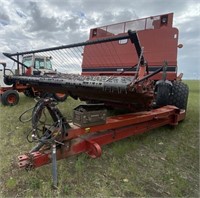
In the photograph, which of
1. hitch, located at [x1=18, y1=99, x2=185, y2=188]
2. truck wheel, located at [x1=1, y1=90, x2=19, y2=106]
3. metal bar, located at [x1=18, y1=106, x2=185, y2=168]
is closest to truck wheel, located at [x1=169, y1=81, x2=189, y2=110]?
metal bar, located at [x1=18, y1=106, x2=185, y2=168]

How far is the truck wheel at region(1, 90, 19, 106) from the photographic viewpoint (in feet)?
21.3

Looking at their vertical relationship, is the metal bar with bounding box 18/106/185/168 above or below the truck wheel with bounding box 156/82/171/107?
below

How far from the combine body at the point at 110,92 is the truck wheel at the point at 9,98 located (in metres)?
2.57

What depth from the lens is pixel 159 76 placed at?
4.31 meters

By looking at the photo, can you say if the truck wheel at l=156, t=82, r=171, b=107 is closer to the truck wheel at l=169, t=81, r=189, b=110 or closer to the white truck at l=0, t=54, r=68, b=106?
the truck wheel at l=169, t=81, r=189, b=110

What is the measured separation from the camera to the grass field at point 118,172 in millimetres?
2139

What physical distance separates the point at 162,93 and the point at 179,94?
1.44 feet

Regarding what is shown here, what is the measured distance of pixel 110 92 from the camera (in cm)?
256

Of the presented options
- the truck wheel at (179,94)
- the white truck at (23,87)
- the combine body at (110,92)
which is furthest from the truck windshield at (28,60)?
the truck wheel at (179,94)

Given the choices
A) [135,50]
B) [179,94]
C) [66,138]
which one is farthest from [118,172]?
[135,50]

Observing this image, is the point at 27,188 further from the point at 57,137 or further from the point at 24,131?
the point at 24,131

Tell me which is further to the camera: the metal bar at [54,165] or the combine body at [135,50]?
the combine body at [135,50]

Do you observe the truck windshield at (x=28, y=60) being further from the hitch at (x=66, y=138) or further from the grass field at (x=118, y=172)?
the hitch at (x=66, y=138)

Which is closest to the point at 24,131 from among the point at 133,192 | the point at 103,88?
the point at 103,88
